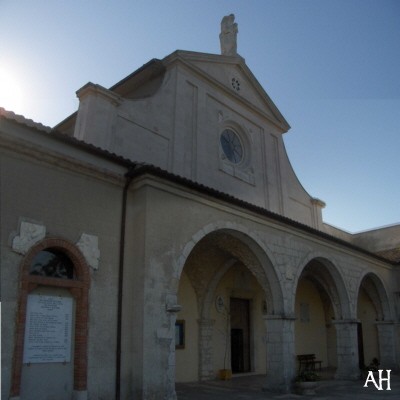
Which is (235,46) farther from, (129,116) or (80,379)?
(80,379)

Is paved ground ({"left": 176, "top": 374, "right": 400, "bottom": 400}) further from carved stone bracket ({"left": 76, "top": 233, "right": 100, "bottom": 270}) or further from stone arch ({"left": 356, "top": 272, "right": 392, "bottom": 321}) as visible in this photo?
stone arch ({"left": 356, "top": 272, "right": 392, "bottom": 321})

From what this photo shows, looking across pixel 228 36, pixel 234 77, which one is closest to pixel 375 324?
pixel 234 77

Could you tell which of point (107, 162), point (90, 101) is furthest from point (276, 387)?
point (90, 101)

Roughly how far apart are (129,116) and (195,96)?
2944 mm

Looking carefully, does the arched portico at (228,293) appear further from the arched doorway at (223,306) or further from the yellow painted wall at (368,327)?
the yellow painted wall at (368,327)

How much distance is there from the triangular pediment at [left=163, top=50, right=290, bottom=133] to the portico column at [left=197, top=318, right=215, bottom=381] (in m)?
7.29

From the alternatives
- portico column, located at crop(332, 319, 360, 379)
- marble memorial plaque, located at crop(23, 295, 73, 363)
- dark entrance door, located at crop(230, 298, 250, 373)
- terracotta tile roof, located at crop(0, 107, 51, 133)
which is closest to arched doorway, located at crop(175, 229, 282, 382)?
dark entrance door, located at crop(230, 298, 250, 373)

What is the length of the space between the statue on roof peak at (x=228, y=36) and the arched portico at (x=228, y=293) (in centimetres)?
742

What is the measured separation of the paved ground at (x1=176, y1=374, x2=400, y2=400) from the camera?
980 centimetres

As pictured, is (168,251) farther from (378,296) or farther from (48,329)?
(378,296)

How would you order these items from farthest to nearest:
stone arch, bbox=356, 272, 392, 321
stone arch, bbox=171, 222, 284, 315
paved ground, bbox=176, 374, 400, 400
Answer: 1. stone arch, bbox=356, 272, 392, 321
2. stone arch, bbox=171, 222, 284, 315
3. paved ground, bbox=176, 374, 400, 400

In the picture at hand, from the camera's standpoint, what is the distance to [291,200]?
53.1 ft

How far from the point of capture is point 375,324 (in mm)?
17734

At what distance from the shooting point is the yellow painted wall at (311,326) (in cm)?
1743
